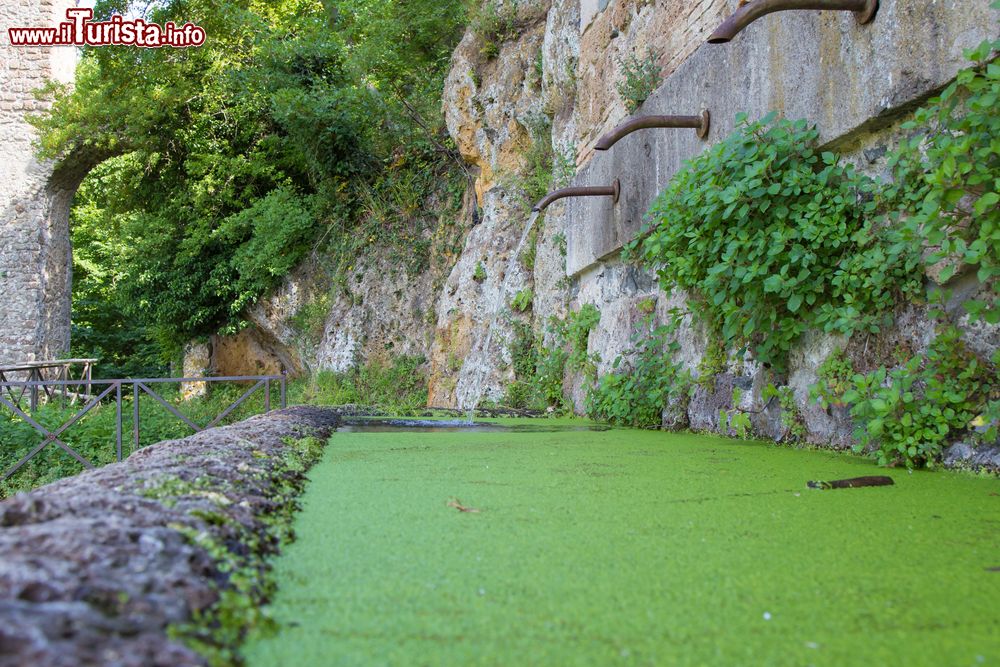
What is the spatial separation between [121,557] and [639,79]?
4.67 m

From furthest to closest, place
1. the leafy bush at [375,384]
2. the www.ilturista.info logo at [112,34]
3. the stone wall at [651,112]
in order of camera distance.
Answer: the www.ilturista.info logo at [112,34] < the leafy bush at [375,384] < the stone wall at [651,112]

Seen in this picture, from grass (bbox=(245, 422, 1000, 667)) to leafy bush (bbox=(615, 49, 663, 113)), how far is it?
334 centimetres

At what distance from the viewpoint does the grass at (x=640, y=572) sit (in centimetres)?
89

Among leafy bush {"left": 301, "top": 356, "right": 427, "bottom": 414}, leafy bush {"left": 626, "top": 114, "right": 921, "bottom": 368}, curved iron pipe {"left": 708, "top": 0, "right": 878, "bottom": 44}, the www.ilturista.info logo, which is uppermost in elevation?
the www.ilturista.info logo

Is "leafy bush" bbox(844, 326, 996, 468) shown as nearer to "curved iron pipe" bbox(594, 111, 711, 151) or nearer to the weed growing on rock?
"curved iron pipe" bbox(594, 111, 711, 151)

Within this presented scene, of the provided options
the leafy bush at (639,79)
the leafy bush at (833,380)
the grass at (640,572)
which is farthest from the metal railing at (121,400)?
the grass at (640,572)

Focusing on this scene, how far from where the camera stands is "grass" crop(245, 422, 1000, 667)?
2.91 ft

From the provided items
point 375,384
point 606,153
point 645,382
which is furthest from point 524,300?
point 375,384

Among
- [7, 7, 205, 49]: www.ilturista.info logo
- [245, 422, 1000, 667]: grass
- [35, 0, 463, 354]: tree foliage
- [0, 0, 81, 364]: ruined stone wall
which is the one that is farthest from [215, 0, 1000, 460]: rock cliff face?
[7, 7, 205, 49]: www.ilturista.info logo

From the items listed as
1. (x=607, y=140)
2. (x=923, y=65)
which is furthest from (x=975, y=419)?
(x=607, y=140)

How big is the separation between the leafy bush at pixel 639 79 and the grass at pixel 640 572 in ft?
11.0

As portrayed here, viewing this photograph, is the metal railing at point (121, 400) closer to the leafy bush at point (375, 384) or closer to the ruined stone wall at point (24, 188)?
the leafy bush at point (375, 384)

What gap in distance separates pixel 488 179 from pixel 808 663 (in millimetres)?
9301

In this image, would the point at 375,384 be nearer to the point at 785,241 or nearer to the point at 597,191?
the point at 597,191
